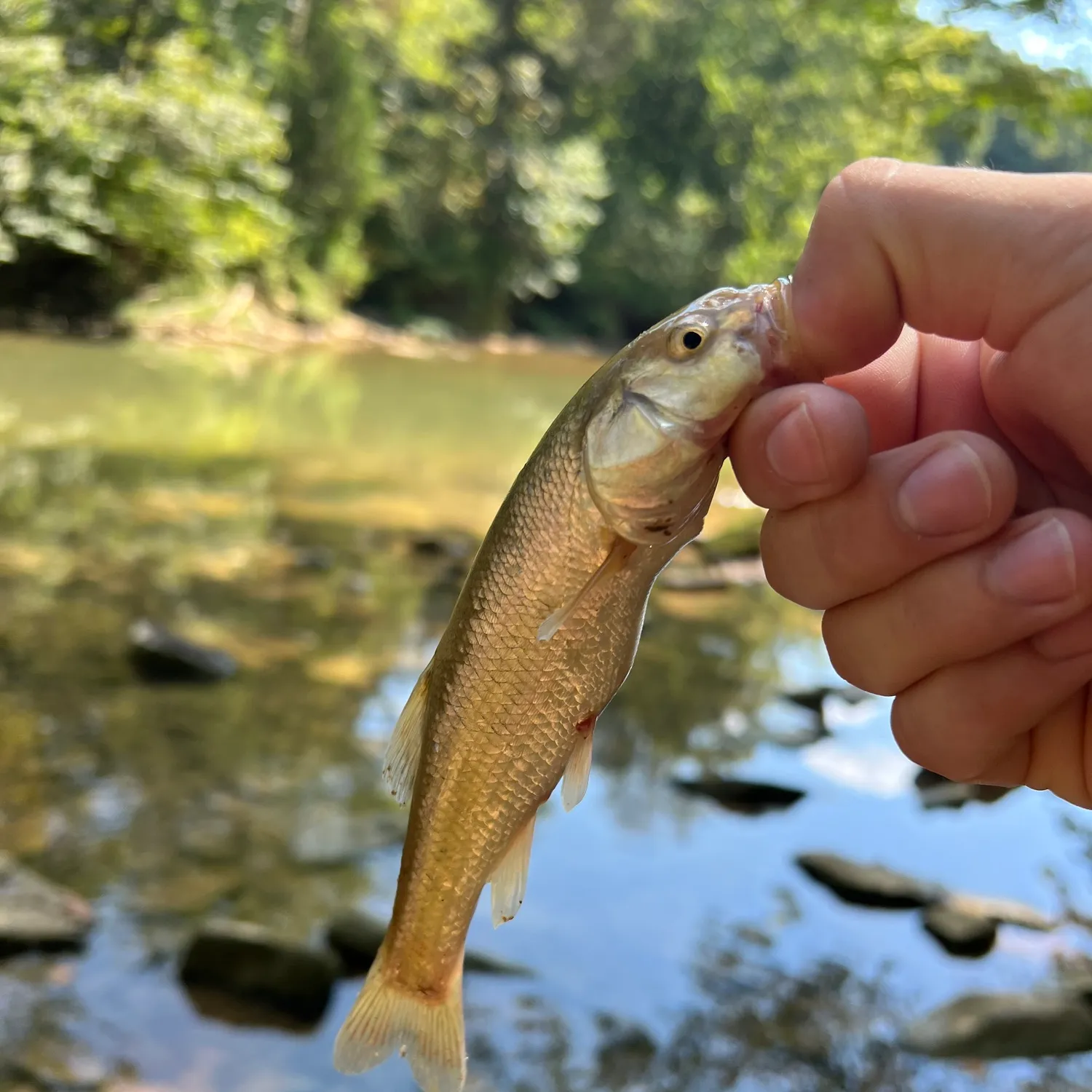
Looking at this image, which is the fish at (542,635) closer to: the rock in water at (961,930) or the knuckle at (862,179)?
the knuckle at (862,179)

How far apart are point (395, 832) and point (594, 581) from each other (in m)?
3.82

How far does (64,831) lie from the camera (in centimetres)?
482

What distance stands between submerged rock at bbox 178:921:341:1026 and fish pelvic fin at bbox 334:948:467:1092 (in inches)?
86.6

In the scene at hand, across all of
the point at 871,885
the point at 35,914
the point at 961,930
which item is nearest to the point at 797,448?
the point at 35,914

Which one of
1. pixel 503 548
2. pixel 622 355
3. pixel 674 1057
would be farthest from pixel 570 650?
pixel 674 1057

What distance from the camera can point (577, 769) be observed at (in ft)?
5.94

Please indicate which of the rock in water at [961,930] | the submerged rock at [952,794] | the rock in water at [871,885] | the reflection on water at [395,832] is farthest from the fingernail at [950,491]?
the submerged rock at [952,794]

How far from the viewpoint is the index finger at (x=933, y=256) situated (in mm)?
1521

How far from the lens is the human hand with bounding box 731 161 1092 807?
1.52 meters

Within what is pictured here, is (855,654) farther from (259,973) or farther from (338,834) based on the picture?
(338,834)

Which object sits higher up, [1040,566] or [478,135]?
[1040,566]

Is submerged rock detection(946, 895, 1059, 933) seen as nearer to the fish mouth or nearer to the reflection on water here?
the reflection on water

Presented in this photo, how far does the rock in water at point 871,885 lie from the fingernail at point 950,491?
3.78 meters

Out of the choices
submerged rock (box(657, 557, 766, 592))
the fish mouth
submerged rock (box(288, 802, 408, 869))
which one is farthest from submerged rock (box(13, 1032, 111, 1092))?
submerged rock (box(657, 557, 766, 592))
